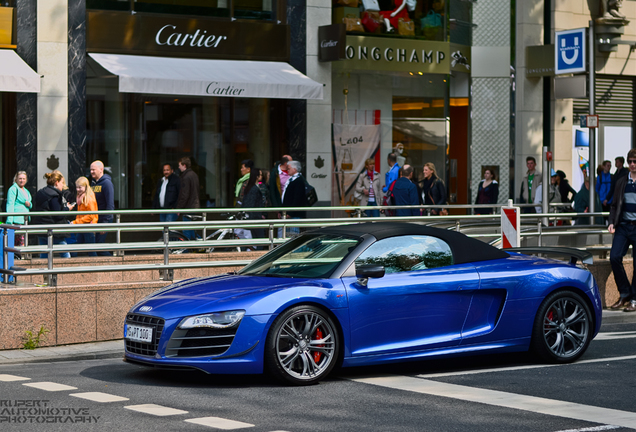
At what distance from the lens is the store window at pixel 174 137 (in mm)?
19906

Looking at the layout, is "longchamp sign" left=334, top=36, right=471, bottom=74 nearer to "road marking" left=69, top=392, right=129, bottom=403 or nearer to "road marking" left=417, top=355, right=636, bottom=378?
"road marking" left=417, top=355, right=636, bottom=378

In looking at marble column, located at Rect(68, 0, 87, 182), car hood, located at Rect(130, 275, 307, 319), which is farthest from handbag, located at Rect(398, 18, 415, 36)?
car hood, located at Rect(130, 275, 307, 319)

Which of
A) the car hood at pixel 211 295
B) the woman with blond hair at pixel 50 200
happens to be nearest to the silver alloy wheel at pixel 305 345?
the car hood at pixel 211 295

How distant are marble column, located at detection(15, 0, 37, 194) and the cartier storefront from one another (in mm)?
1146

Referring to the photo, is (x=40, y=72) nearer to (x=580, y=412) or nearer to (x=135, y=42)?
(x=135, y=42)

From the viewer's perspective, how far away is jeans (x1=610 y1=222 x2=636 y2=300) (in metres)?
13.2

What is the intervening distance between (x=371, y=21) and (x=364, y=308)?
15.6 meters

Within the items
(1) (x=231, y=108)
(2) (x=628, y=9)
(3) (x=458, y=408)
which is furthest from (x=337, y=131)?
(3) (x=458, y=408)

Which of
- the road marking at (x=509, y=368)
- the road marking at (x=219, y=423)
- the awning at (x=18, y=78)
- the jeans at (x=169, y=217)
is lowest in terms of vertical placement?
the road marking at (x=509, y=368)

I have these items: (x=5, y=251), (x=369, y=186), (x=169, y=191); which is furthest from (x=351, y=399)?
(x=369, y=186)

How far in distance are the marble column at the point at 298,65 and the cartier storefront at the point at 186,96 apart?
0.60ft

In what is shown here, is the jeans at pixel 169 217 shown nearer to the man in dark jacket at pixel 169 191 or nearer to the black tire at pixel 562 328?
the man in dark jacket at pixel 169 191

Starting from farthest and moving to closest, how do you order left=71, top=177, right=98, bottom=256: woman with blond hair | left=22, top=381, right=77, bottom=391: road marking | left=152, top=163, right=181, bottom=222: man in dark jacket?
left=152, top=163, right=181, bottom=222: man in dark jacket → left=71, top=177, right=98, bottom=256: woman with blond hair → left=22, top=381, right=77, bottom=391: road marking

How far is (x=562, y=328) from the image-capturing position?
9141mm
